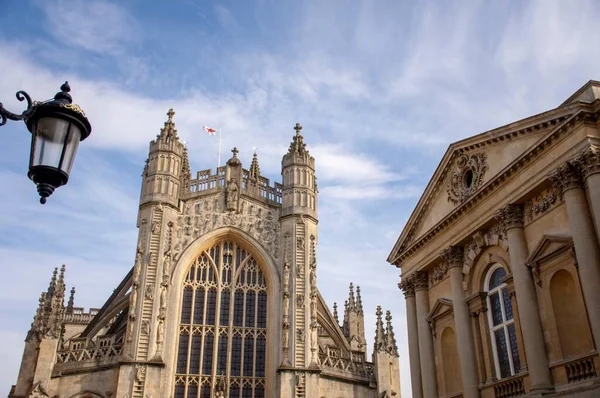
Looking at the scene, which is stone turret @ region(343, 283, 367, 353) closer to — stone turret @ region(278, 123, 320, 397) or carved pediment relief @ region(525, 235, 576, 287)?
stone turret @ region(278, 123, 320, 397)

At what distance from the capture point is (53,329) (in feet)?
80.9

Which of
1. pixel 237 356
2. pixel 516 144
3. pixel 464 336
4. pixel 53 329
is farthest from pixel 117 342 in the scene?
pixel 516 144

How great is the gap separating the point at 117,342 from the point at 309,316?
8.56 m

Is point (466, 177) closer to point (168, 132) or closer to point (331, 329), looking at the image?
point (331, 329)

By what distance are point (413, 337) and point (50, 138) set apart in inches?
780

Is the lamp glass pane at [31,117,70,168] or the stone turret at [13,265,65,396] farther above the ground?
the stone turret at [13,265,65,396]

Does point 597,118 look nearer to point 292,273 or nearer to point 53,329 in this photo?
point 292,273

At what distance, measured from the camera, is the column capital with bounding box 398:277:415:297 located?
23.6m

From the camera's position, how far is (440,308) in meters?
21.5

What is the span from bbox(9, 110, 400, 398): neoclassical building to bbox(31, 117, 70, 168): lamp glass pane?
20.7m

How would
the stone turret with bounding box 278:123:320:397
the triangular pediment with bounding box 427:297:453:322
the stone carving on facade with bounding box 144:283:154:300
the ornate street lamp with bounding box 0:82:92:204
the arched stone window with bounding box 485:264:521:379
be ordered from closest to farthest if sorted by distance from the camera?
the ornate street lamp with bounding box 0:82:92:204
the arched stone window with bounding box 485:264:521:379
the triangular pediment with bounding box 427:297:453:322
the stone turret with bounding box 278:123:320:397
the stone carving on facade with bounding box 144:283:154:300

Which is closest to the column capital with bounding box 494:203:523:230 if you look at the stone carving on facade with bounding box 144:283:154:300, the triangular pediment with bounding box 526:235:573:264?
the triangular pediment with bounding box 526:235:573:264

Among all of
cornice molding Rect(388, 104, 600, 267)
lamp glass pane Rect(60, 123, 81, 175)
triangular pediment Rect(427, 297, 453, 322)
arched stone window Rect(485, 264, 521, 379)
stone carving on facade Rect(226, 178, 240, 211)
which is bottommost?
lamp glass pane Rect(60, 123, 81, 175)

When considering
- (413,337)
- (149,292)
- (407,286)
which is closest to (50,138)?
(413,337)
